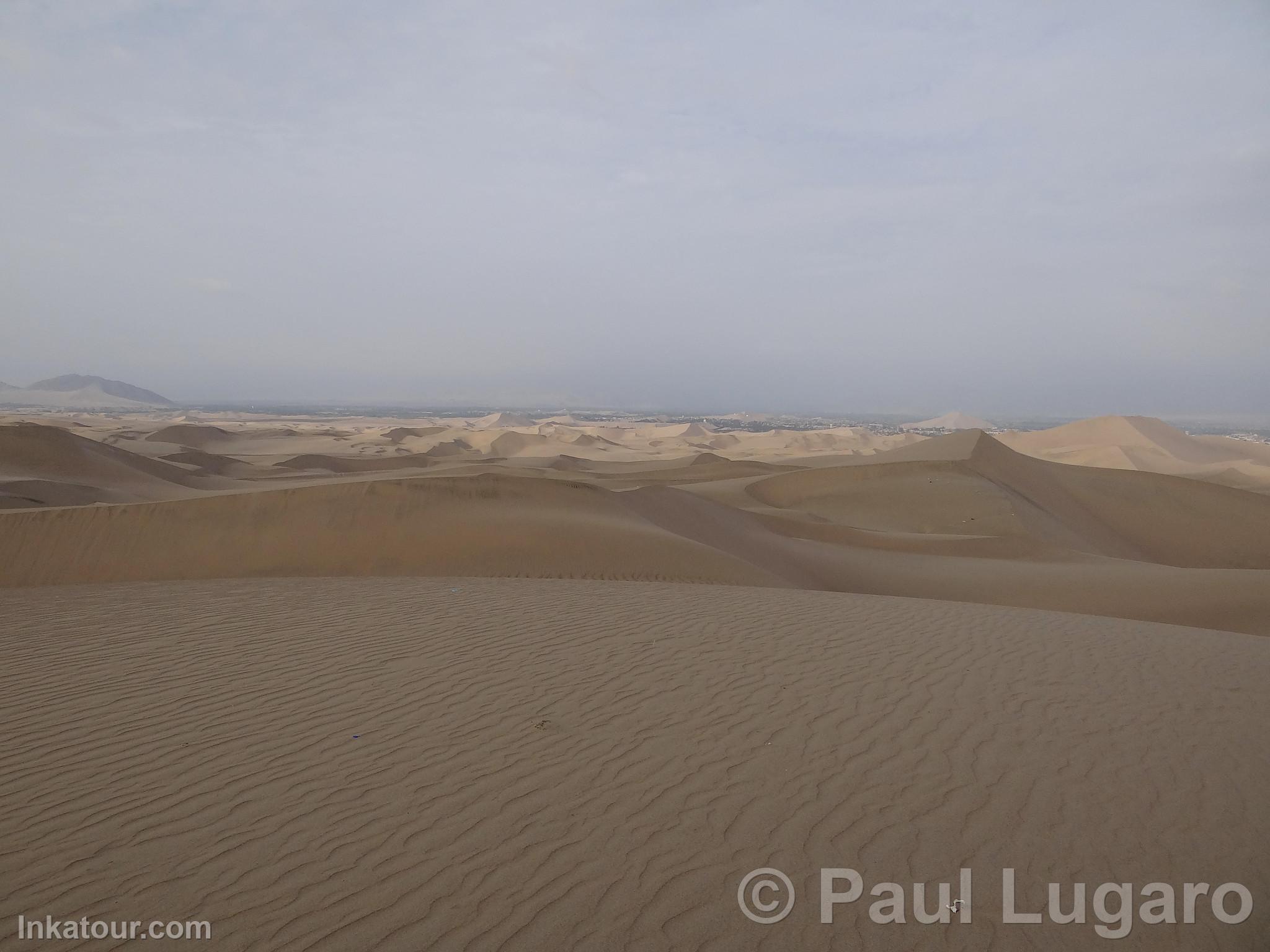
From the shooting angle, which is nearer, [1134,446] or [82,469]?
[82,469]

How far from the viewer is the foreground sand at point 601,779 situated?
2965 mm

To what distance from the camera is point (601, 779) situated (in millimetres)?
4012

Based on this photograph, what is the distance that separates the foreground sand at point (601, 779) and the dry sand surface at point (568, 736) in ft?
0.07

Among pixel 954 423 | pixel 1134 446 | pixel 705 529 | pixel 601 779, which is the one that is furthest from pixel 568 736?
pixel 954 423

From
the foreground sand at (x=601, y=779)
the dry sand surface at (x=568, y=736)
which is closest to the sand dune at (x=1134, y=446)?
the dry sand surface at (x=568, y=736)

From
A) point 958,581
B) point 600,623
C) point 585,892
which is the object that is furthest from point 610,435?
point 585,892

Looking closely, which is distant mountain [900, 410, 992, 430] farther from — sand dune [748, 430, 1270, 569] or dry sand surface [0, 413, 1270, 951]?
dry sand surface [0, 413, 1270, 951]

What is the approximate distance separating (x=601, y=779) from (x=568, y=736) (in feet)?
2.03

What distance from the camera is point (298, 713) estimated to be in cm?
499

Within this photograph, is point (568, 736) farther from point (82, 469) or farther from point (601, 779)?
point (82, 469)

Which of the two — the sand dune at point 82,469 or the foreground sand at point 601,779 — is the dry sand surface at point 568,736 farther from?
the sand dune at point 82,469

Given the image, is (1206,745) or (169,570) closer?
(1206,745)

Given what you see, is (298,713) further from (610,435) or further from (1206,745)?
(610,435)

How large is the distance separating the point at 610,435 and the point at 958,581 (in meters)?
60.7
